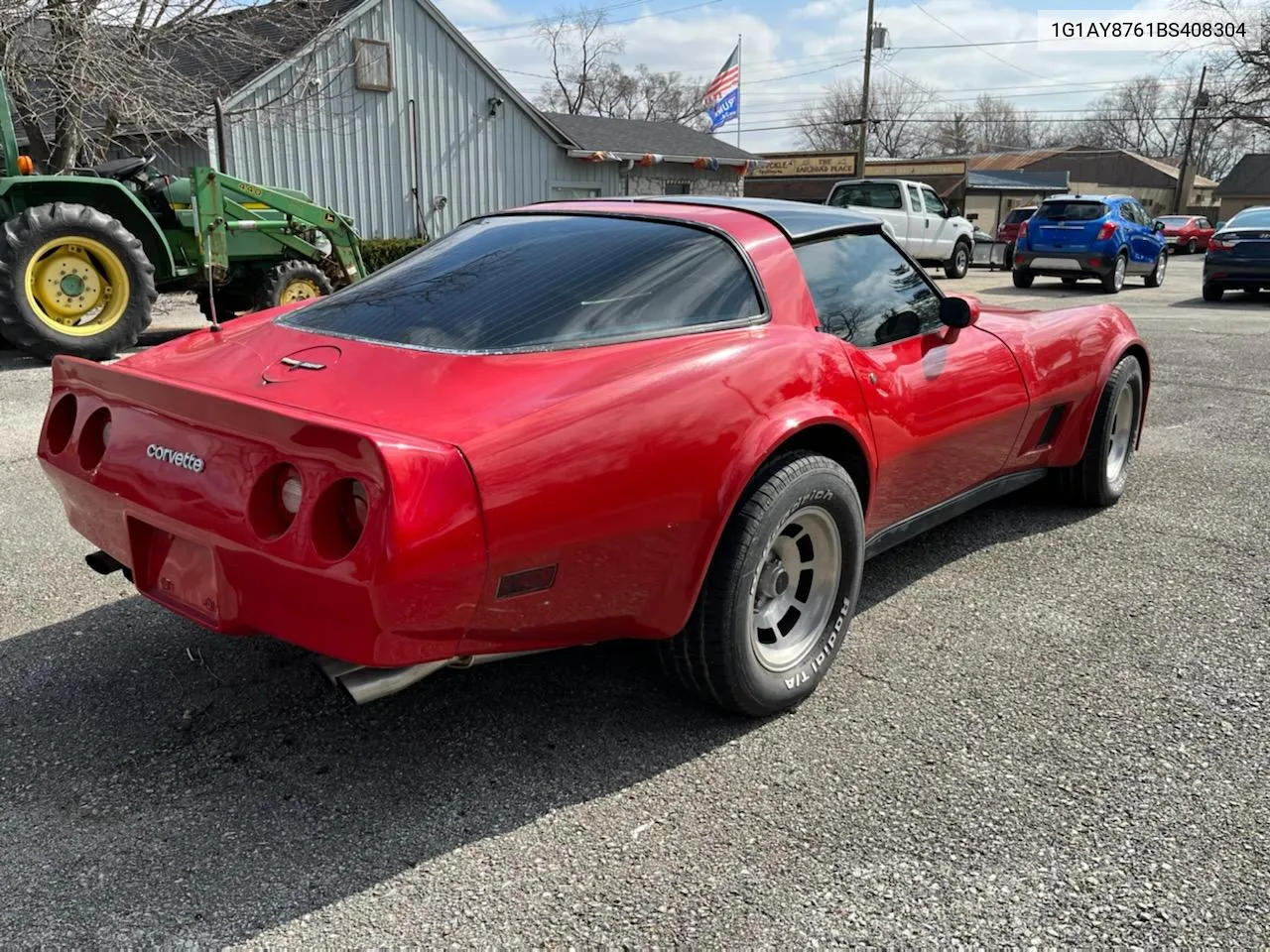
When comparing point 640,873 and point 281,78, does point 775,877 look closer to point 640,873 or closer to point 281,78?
point 640,873

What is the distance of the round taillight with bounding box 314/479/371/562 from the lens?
6.59 ft

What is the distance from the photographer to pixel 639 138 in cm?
2495

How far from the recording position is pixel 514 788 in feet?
8.11

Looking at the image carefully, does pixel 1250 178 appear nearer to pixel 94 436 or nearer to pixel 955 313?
pixel 955 313

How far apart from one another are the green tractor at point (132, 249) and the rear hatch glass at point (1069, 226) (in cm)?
1135

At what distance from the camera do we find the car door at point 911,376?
3166mm

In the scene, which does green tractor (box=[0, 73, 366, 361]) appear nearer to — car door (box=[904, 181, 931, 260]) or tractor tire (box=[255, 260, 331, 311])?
tractor tire (box=[255, 260, 331, 311])

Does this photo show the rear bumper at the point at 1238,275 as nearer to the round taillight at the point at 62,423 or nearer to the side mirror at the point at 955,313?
the side mirror at the point at 955,313

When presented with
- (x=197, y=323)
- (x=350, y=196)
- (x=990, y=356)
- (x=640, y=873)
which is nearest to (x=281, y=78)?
(x=350, y=196)

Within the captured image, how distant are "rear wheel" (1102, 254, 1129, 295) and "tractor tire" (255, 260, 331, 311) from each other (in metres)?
12.7

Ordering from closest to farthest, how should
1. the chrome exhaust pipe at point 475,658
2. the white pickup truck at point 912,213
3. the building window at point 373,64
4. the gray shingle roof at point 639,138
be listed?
the chrome exhaust pipe at point 475,658 < the white pickup truck at point 912,213 < the building window at point 373,64 < the gray shingle roof at point 639,138

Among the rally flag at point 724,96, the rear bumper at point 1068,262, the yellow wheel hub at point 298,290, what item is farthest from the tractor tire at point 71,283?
the rally flag at point 724,96

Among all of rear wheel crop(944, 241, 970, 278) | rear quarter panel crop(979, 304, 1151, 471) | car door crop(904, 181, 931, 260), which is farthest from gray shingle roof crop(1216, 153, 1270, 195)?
rear quarter panel crop(979, 304, 1151, 471)

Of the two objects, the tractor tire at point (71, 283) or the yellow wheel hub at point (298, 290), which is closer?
the tractor tire at point (71, 283)
